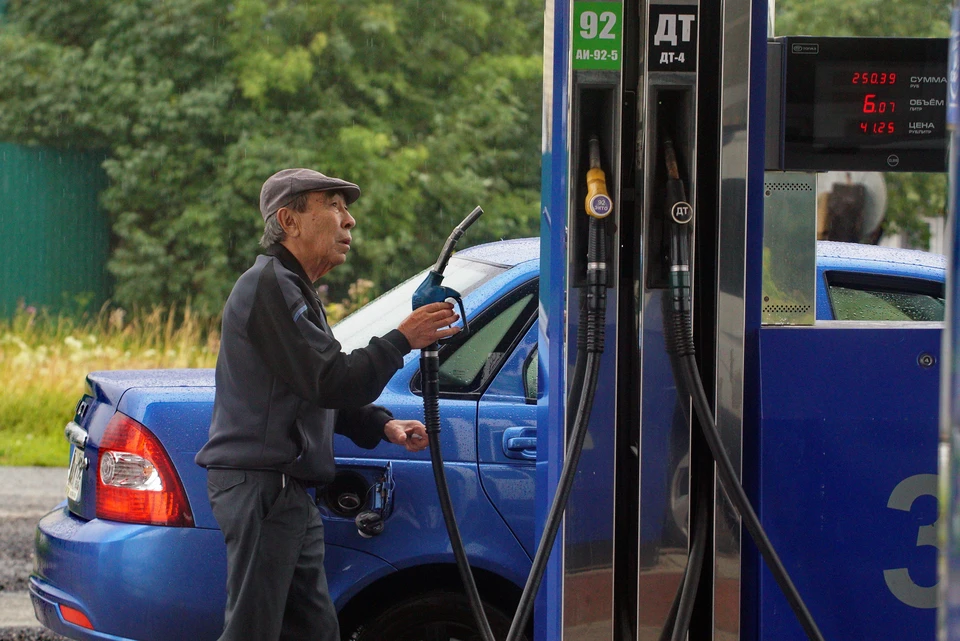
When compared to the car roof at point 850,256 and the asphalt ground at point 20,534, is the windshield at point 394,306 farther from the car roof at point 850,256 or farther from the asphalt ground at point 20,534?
the asphalt ground at point 20,534

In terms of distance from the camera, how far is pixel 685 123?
2395 mm

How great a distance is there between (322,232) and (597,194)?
1295 mm

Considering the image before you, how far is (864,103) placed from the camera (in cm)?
250

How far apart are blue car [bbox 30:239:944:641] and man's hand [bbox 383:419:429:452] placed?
138 mm

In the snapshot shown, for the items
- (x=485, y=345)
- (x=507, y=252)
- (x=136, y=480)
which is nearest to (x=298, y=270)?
(x=485, y=345)

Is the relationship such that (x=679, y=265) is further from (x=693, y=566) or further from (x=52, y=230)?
(x=52, y=230)

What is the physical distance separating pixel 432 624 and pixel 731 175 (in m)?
1.82

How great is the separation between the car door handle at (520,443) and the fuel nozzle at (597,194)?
1.38 m

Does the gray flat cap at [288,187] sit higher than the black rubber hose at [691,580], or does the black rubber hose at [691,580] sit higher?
the gray flat cap at [288,187]

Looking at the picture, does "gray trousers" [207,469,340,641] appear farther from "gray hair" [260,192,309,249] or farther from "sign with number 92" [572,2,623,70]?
"sign with number 92" [572,2,623,70]

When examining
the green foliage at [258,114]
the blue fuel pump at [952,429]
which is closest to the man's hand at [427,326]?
the blue fuel pump at [952,429]

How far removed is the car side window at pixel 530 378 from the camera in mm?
3723

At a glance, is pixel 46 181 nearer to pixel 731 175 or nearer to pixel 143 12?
pixel 143 12

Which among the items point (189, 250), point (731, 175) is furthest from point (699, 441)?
point (189, 250)
